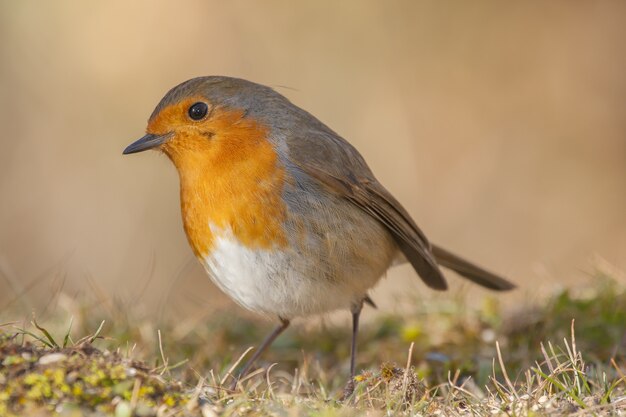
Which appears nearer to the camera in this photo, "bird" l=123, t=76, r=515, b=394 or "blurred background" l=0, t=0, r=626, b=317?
"bird" l=123, t=76, r=515, b=394

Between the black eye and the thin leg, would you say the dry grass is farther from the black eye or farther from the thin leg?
the black eye

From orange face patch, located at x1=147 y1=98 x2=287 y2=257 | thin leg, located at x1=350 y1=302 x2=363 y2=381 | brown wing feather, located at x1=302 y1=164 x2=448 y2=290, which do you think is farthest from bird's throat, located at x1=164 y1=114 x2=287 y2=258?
thin leg, located at x1=350 y1=302 x2=363 y2=381

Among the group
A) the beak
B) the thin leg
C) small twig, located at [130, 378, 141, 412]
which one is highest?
the beak

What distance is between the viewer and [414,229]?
4301 mm

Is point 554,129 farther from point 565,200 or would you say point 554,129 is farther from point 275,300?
point 275,300

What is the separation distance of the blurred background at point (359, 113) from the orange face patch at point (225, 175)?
4.50m

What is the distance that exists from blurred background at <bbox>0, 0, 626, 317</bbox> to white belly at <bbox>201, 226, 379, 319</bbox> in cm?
428

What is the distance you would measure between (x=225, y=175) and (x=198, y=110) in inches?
15.3

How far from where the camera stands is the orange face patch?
11.7 feet

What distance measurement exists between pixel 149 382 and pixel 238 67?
21.9 feet

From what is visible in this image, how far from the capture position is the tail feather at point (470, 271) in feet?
16.1

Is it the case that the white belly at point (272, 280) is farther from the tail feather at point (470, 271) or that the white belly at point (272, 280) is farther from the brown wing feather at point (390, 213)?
the tail feather at point (470, 271)

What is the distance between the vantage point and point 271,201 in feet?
11.8

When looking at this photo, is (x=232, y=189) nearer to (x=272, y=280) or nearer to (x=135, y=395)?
(x=272, y=280)
